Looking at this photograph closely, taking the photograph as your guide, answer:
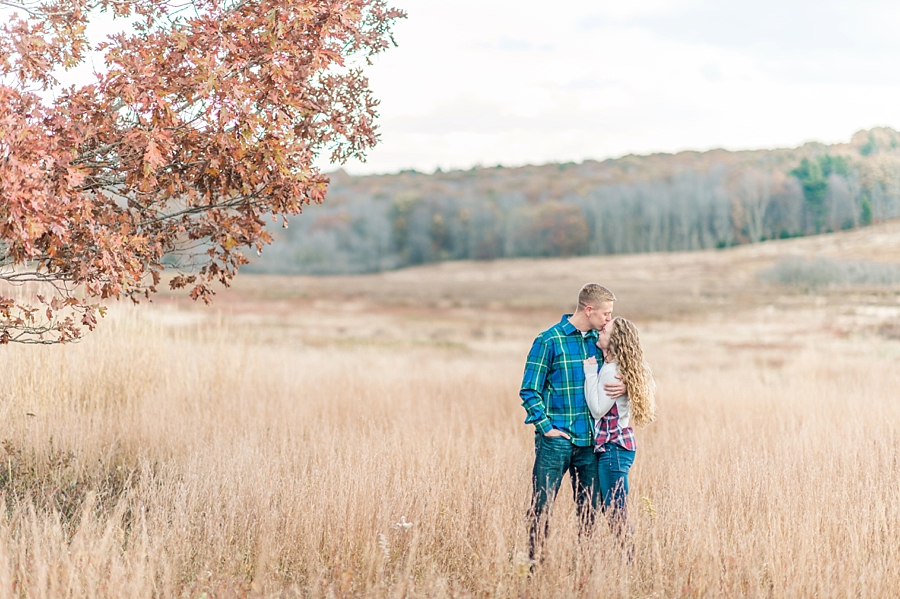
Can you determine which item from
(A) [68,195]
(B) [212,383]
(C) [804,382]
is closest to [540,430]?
(A) [68,195]

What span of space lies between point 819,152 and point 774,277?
18.3 meters

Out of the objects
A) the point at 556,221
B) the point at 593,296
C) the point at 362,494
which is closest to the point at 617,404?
the point at 593,296

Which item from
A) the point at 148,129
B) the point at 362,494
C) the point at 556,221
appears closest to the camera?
the point at 148,129

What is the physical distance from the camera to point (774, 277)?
1988 inches

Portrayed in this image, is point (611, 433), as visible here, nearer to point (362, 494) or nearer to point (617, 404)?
point (617, 404)

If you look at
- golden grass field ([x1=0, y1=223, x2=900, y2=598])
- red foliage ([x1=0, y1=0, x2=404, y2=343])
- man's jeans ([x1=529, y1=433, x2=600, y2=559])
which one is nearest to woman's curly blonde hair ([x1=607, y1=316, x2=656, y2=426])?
man's jeans ([x1=529, y1=433, x2=600, y2=559])

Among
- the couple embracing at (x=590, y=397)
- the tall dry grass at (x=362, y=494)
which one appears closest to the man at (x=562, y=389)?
the couple embracing at (x=590, y=397)

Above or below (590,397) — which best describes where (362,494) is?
below

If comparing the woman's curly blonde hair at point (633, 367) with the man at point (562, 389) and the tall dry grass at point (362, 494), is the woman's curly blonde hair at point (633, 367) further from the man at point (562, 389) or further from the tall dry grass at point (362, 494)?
the tall dry grass at point (362, 494)

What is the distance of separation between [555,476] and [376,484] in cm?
164

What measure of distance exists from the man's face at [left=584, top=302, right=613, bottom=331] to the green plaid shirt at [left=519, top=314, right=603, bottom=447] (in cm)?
13

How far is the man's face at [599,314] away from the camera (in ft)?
14.5

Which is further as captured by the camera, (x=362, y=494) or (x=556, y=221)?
(x=556, y=221)

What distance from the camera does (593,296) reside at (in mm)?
4422
